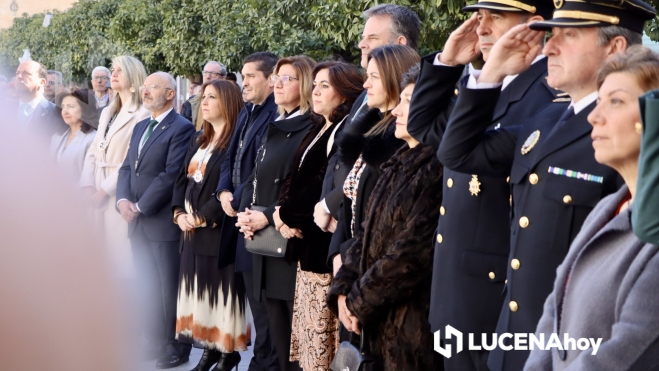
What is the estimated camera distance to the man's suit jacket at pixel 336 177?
15.8 feet

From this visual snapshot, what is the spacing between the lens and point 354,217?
4555mm

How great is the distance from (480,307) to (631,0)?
45.8 inches

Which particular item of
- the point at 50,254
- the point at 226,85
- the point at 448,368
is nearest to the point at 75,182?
the point at 50,254

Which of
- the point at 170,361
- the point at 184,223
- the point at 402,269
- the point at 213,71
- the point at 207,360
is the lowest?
the point at 170,361

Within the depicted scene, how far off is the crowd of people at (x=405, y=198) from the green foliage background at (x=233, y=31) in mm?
1263

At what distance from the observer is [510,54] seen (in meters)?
3.24

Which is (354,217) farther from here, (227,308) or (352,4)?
(352,4)

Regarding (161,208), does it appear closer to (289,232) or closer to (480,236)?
(289,232)

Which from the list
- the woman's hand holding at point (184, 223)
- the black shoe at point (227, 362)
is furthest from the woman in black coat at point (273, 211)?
the woman's hand holding at point (184, 223)

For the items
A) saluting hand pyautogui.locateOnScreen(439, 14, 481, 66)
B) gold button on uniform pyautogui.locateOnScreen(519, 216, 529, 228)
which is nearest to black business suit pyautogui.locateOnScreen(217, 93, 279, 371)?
saluting hand pyautogui.locateOnScreen(439, 14, 481, 66)

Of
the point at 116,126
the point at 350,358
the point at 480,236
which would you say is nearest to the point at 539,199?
the point at 480,236

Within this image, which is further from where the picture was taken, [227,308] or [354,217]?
[227,308]

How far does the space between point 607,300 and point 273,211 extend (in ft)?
11.1

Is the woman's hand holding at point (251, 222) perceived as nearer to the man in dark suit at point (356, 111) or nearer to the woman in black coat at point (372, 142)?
the man in dark suit at point (356, 111)
